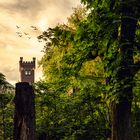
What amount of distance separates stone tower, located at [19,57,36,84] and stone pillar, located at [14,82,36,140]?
96113mm

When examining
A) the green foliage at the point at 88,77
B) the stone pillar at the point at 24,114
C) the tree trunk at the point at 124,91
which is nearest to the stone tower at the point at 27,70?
the green foliage at the point at 88,77

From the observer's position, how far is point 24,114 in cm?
725

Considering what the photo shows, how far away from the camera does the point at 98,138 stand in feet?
59.6

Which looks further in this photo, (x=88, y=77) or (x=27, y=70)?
(x=27, y=70)

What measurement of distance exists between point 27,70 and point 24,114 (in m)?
101

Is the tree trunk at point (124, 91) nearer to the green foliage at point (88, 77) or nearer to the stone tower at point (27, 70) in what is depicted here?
the green foliage at point (88, 77)

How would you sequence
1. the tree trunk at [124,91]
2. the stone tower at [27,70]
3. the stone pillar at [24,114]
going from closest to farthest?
the stone pillar at [24,114] < the tree trunk at [124,91] < the stone tower at [27,70]

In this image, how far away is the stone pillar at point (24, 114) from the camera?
7219mm

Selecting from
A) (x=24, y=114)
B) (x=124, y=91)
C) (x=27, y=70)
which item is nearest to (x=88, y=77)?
(x=124, y=91)

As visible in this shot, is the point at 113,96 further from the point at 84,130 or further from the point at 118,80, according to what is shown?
the point at 84,130

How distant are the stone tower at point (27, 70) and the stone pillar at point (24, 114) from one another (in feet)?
315

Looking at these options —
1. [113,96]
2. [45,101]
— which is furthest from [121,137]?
[45,101]

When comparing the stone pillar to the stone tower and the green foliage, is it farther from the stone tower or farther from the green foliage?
the stone tower

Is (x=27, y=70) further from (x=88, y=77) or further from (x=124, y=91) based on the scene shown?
(x=124, y=91)
